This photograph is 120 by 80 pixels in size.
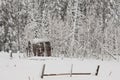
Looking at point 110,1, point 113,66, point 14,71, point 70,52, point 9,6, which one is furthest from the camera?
point 110,1

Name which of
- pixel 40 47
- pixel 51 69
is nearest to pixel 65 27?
pixel 40 47

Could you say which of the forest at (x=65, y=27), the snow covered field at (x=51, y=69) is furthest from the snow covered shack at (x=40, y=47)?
the snow covered field at (x=51, y=69)

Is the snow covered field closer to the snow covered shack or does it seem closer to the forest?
the snow covered shack

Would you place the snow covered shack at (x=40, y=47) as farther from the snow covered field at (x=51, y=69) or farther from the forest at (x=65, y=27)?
the snow covered field at (x=51, y=69)

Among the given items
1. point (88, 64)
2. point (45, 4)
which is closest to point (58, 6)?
point (45, 4)

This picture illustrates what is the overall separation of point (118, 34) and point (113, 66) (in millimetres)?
9916

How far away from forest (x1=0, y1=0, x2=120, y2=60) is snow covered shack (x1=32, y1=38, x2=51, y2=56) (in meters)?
2.39

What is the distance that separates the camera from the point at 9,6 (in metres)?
35.5

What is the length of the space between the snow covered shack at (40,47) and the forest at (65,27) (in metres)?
2.39

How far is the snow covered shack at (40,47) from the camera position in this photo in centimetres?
2402

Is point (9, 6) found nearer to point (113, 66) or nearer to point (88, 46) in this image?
point (88, 46)

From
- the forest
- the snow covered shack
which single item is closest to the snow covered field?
the snow covered shack

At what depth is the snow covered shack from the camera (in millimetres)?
24019

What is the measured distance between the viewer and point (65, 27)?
99.1 feet
